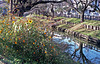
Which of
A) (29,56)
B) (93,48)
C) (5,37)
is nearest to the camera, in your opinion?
(29,56)

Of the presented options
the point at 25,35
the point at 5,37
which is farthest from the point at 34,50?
the point at 5,37

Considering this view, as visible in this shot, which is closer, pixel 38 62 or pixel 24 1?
pixel 38 62

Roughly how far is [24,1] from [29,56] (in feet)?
11.8

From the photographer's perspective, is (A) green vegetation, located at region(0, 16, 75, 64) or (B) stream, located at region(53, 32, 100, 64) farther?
(B) stream, located at region(53, 32, 100, 64)

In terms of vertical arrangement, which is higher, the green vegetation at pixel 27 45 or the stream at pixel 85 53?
the green vegetation at pixel 27 45

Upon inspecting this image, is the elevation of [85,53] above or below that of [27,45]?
below

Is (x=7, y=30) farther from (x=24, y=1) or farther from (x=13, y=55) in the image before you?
(x=24, y=1)

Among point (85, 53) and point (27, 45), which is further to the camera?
point (85, 53)

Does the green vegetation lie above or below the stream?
above

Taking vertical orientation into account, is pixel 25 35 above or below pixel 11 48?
above

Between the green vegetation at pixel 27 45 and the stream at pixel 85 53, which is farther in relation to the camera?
the stream at pixel 85 53

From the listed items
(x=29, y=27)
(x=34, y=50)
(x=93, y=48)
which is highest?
(x=29, y=27)

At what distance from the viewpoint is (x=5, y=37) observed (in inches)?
314

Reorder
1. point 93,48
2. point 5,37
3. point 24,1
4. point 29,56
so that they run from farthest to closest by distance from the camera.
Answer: point 93,48 < point 24,1 < point 5,37 < point 29,56
